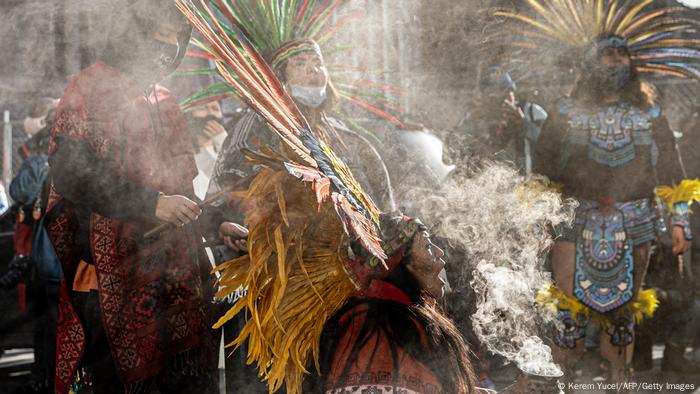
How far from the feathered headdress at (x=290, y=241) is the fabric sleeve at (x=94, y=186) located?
592 mm

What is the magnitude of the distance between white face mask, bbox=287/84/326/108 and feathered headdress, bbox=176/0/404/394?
79 cm

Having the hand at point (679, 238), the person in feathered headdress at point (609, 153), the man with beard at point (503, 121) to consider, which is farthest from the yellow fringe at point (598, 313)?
the man with beard at point (503, 121)

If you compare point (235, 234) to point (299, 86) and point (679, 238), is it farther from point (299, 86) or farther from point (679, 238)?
point (679, 238)

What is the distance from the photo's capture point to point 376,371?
204cm

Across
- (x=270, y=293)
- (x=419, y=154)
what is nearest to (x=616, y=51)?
(x=419, y=154)

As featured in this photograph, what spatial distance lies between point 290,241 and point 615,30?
308 centimetres

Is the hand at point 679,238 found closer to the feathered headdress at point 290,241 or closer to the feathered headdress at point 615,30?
the feathered headdress at point 615,30

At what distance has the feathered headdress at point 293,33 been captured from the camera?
294 centimetres

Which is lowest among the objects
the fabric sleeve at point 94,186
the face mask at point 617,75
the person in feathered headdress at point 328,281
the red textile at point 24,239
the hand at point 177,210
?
the person in feathered headdress at point 328,281

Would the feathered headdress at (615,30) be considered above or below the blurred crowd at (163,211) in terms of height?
above

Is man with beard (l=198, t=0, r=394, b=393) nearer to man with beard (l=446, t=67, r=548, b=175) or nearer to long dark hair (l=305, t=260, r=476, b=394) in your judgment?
long dark hair (l=305, t=260, r=476, b=394)

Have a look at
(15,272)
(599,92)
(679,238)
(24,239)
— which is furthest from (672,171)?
(15,272)

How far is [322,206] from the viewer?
6.57 ft

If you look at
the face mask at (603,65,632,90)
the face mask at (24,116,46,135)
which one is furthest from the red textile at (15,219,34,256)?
the face mask at (603,65,632,90)
